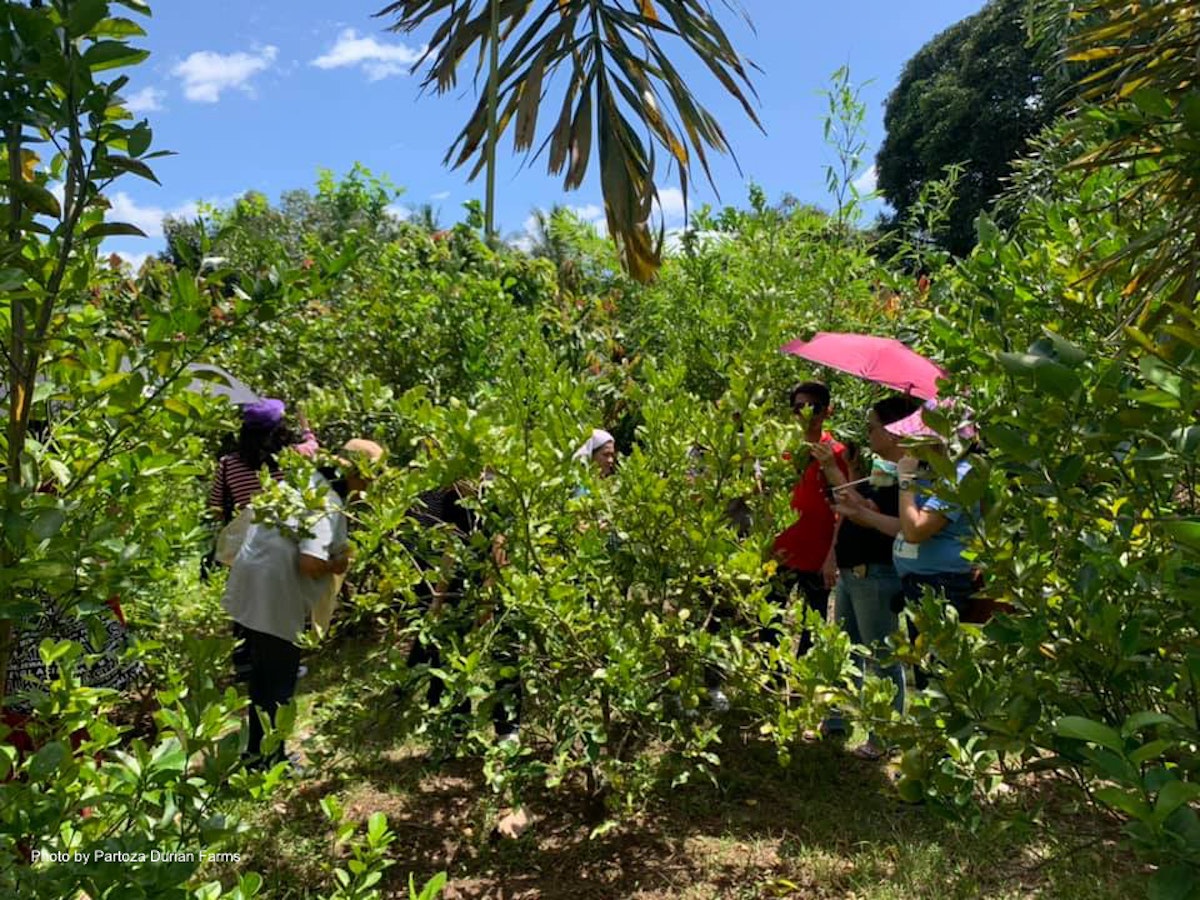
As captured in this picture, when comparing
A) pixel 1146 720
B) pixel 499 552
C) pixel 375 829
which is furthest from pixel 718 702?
pixel 1146 720

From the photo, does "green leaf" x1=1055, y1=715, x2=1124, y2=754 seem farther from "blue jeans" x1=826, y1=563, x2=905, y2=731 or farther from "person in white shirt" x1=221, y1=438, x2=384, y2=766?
"blue jeans" x1=826, y1=563, x2=905, y2=731

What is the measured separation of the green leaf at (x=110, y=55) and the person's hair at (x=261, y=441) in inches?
103

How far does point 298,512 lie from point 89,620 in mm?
Result: 1491

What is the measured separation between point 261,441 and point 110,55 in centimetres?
268

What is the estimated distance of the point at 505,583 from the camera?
245cm

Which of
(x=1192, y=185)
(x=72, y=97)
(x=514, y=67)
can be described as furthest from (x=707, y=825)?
(x=514, y=67)

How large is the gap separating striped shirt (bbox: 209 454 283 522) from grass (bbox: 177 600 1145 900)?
1433 millimetres

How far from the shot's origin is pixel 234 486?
156 inches

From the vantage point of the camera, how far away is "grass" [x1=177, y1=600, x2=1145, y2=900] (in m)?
2.61

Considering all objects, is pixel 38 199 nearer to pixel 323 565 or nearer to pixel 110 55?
pixel 110 55

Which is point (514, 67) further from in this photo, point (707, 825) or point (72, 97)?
point (72, 97)

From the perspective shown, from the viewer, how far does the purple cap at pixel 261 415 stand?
3385 mm

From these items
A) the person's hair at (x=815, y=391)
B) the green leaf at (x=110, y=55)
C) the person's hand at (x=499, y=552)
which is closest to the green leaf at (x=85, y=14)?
the green leaf at (x=110, y=55)

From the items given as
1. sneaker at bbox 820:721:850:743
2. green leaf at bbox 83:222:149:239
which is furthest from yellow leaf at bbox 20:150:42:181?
sneaker at bbox 820:721:850:743
